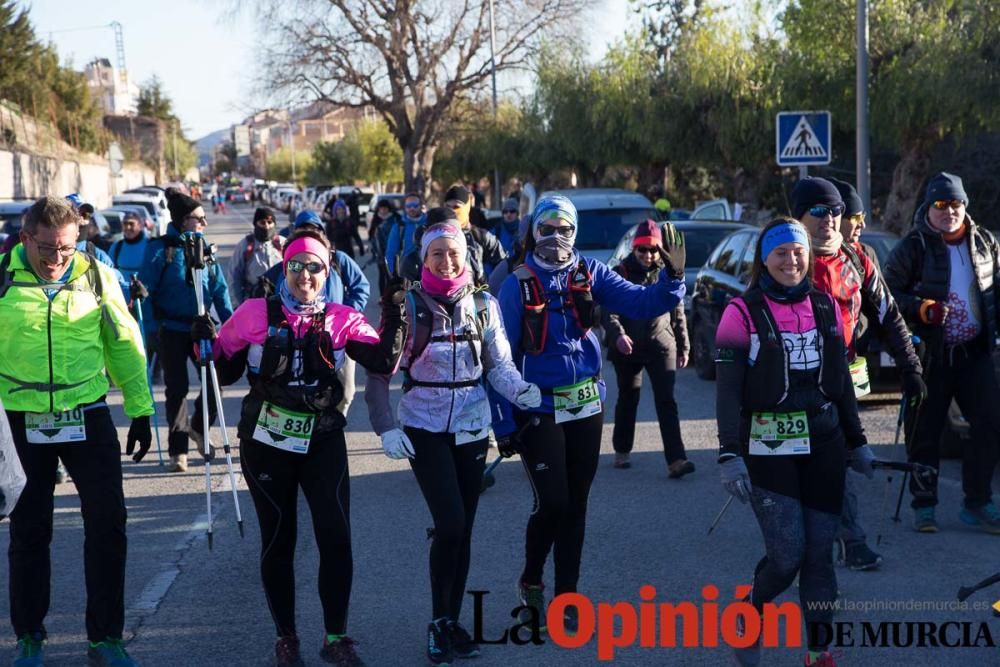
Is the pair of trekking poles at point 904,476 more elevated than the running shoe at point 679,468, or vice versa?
the pair of trekking poles at point 904,476

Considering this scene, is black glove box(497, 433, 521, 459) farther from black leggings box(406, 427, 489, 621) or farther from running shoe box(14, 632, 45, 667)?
running shoe box(14, 632, 45, 667)

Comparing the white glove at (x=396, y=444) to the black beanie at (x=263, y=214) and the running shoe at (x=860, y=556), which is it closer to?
the running shoe at (x=860, y=556)

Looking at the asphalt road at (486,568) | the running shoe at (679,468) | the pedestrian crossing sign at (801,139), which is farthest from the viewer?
the pedestrian crossing sign at (801,139)

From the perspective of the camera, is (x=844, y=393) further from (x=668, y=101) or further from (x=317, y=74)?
(x=317, y=74)

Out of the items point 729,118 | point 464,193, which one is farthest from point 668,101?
point 464,193

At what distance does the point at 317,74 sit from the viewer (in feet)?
153

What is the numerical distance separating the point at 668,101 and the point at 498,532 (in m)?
22.7

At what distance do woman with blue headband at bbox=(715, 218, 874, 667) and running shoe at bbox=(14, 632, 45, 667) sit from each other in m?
2.84

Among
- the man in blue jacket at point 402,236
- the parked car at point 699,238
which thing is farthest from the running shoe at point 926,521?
the parked car at point 699,238

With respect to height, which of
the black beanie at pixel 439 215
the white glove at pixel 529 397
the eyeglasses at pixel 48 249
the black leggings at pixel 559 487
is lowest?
the black leggings at pixel 559 487

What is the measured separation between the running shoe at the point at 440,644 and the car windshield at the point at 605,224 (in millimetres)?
12557

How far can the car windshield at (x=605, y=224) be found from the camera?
17766 mm

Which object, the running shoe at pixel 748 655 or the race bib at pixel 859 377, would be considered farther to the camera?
the race bib at pixel 859 377

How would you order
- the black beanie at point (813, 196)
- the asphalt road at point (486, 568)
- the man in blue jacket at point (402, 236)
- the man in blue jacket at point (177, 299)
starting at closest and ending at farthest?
the asphalt road at point (486, 568) → the black beanie at point (813, 196) → the man in blue jacket at point (177, 299) → the man in blue jacket at point (402, 236)
